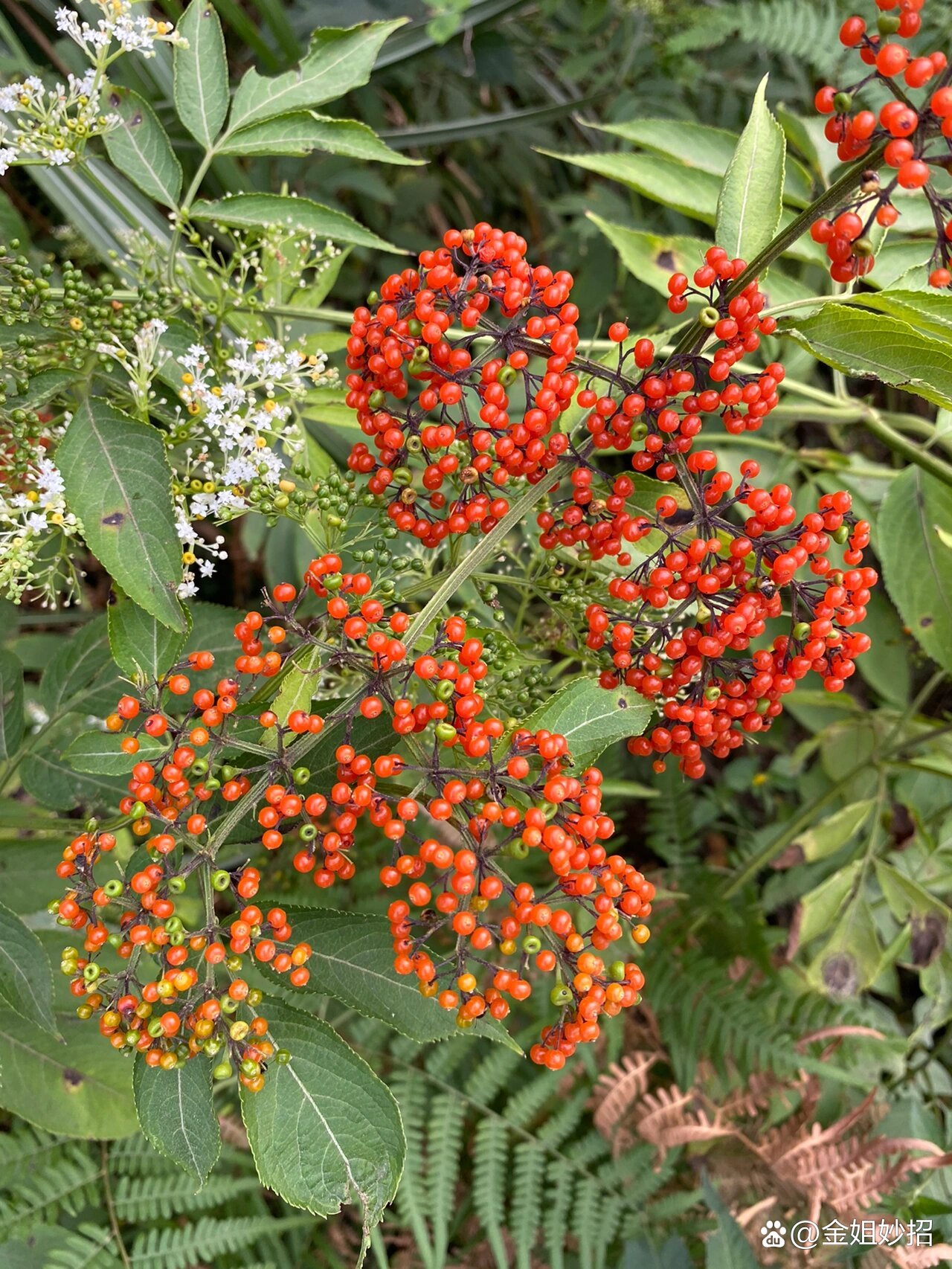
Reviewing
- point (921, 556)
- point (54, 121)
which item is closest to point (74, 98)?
point (54, 121)

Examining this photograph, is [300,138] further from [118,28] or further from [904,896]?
[904,896]

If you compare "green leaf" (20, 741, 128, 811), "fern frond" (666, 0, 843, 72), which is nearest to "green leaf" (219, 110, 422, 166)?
"green leaf" (20, 741, 128, 811)

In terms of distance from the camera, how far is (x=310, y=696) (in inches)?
43.8

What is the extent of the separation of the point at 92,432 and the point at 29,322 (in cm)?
24

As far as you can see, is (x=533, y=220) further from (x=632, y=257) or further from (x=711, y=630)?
(x=711, y=630)

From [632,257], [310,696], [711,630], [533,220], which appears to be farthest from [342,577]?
[533,220]

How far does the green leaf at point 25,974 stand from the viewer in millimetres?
1243

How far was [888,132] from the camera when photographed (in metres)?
0.81

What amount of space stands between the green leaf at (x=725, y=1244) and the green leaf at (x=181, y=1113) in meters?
1.18

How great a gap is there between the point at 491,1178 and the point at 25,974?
4.74 feet

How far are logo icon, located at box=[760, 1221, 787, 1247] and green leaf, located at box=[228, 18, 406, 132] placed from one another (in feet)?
8.61

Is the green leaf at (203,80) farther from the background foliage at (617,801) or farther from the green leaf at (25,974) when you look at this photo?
the green leaf at (25,974)

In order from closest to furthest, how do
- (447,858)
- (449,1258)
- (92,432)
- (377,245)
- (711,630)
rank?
(447,858), (711,630), (92,432), (377,245), (449,1258)

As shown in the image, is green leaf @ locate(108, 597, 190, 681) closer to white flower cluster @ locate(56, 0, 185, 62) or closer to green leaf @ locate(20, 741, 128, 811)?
green leaf @ locate(20, 741, 128, 811)
